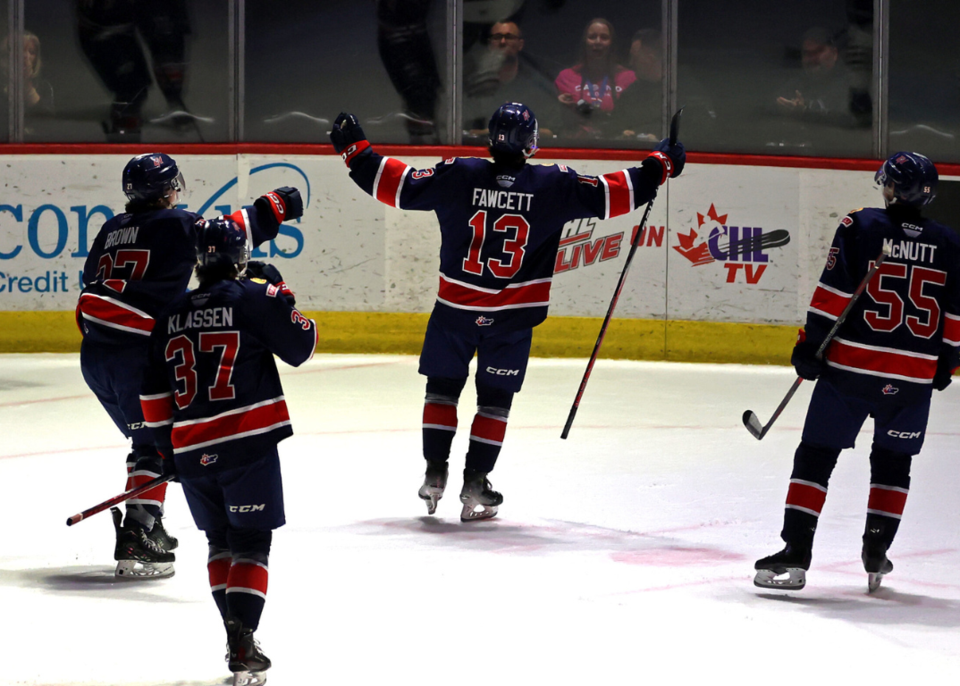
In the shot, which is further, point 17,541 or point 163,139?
point 163,139

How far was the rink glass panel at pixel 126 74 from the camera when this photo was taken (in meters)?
8.23

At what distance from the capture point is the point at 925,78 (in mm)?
7910

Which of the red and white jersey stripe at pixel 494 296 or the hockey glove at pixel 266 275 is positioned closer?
the hockey glove at pixel 266 275

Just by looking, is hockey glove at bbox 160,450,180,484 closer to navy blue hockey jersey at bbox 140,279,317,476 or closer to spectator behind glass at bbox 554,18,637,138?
navy blue hockey jersey at bbox 140,279,317,476

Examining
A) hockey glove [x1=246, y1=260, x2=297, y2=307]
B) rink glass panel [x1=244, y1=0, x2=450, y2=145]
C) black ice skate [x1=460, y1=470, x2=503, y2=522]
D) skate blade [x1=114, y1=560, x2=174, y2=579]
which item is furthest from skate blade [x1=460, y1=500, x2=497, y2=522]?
rink glass panel [x1=244, y1=0, x2=450, y2=145]

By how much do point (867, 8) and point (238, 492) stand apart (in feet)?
20.8

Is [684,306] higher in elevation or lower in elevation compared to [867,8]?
lower

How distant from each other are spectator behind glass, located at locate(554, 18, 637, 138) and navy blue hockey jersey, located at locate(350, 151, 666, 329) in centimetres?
384

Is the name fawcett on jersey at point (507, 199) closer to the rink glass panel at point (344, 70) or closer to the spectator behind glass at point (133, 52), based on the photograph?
the rink glass panel at point (344, 70)

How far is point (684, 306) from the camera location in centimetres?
799

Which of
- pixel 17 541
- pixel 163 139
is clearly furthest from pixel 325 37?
pixel 17 541

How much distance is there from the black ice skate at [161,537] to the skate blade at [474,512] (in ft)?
3.29

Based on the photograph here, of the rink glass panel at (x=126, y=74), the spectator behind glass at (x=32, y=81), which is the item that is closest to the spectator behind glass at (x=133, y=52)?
the rink glass panel at (x=126, y=74)

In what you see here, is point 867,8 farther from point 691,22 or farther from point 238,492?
point 238,492
